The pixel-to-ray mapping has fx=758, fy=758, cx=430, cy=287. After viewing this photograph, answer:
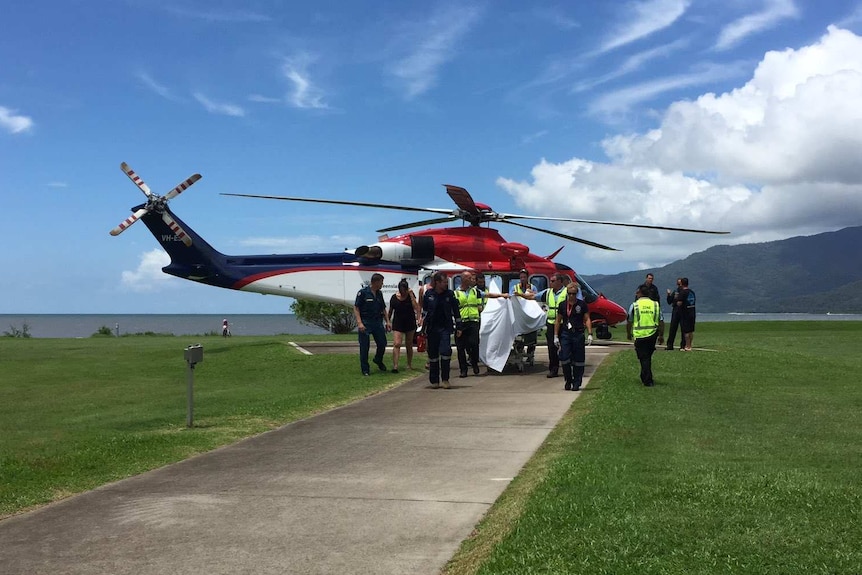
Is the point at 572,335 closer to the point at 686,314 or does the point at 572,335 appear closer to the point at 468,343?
the point at 468,343

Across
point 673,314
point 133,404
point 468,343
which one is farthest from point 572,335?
point 673,314

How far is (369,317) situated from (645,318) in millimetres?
5397

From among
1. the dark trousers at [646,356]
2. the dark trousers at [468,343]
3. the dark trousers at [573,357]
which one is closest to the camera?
the dark trousers at [646,356]

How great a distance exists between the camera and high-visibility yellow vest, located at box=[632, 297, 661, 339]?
489 inches

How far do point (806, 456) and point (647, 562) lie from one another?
358 cm

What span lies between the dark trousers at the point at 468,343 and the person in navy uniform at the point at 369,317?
159 cm

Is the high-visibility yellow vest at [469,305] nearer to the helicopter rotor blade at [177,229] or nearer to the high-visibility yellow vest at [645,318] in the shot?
the high-visibility yellow vest at [645,318]

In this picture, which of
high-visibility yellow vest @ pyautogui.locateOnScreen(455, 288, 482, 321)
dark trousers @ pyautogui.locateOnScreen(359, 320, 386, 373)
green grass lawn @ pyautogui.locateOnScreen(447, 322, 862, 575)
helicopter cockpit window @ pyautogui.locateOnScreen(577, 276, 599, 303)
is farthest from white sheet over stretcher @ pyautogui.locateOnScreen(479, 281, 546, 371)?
helicopter cockpit window @ pyautogui.locateOnScreen(577, 276, 599, 303)

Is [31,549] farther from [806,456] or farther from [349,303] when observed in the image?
[349,303]

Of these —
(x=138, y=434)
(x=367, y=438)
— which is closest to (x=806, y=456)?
(x=367, y=438)

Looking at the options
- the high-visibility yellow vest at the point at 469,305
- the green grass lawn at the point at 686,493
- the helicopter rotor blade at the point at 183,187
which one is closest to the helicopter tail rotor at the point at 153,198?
the helicopter rotor blade at the point at 183,187

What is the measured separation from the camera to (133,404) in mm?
12141

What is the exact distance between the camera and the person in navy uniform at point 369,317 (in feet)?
48.6

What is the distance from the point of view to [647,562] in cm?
401
